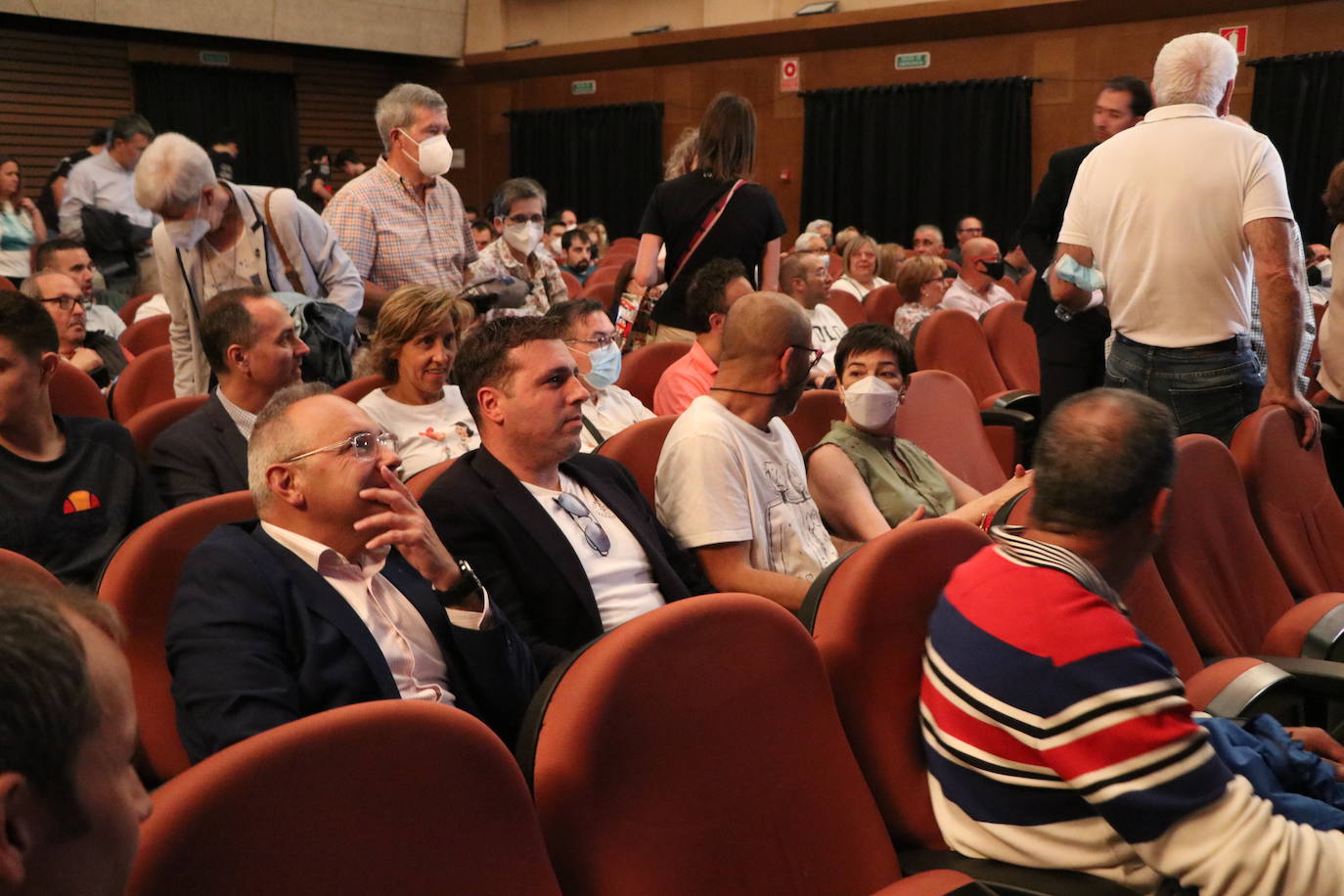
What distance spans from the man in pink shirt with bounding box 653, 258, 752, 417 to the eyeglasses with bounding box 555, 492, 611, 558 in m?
1.22

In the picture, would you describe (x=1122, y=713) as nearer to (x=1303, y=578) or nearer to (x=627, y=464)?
(x=627, y=464)

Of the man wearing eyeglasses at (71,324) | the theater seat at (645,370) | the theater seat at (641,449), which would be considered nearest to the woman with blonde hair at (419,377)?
the theater seat at (641,449)

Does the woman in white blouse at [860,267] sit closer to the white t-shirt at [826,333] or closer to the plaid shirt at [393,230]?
the white t-shirt at [826,333]

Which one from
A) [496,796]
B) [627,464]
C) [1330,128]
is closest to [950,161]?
[1330,128]

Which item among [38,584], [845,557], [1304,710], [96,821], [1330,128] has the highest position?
[1330,128]

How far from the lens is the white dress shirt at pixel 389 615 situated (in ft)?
5.71

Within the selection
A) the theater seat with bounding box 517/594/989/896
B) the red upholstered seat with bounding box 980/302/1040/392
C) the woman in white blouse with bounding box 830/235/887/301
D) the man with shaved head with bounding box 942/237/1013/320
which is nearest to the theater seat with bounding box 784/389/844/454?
the theater seat with bounding box 517/594/989/896

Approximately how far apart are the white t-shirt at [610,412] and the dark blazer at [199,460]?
99 cm

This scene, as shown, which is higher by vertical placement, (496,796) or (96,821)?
(96,821)

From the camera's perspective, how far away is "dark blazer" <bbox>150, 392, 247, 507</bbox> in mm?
2623

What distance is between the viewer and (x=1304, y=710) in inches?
89.5

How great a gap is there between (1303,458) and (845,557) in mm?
1928

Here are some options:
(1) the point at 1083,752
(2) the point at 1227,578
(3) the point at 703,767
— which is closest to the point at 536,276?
(2) the point at 1227,578

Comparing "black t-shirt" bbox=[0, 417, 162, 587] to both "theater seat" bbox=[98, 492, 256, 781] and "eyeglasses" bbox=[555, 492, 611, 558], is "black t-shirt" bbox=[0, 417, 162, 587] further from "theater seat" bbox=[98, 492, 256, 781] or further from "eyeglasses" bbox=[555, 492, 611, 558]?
"eyeglasses" bbox=[555, 492, 611, 558]
